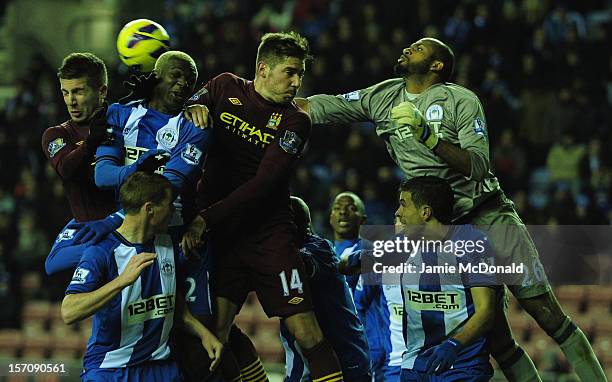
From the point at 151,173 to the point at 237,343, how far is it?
1.47 metres

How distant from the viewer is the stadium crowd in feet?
41.7

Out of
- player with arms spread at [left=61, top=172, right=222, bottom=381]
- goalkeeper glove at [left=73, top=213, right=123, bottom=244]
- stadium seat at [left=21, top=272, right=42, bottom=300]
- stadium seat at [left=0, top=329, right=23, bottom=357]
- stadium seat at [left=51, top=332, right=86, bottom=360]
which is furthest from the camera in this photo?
stadium seat at [left=21, top=272, right=42, bottom=300]

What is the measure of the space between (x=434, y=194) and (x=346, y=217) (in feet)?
5.49

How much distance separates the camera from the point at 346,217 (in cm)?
788

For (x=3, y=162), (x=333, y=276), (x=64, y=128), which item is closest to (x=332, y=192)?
(x=3, y=162)

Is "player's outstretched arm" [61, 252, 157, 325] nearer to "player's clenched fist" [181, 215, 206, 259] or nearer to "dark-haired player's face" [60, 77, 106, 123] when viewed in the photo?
"player's clenched fist" [181, 215, 206, 259]

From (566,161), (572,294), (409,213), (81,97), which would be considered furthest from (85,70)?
(566,161)

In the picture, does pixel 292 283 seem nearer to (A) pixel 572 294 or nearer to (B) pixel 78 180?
(B) pixel 78 180

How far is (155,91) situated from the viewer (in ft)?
20.2

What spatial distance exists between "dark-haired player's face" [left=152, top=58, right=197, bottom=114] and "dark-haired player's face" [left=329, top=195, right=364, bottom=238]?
1967 mm

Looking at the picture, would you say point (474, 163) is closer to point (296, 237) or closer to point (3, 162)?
point (296, 237)

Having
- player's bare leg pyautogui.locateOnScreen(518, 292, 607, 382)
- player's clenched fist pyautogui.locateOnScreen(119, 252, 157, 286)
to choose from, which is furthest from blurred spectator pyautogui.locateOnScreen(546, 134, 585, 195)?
player's clenched fist pyautogui.locateOnScreen(119, 252, 157, 286)

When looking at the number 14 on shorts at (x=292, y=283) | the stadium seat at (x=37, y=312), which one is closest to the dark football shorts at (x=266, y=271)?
the number 14 on shorts at (x=292, y=283)

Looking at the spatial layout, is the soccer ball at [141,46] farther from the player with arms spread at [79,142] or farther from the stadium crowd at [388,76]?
the stadium crowd at [388,76]
